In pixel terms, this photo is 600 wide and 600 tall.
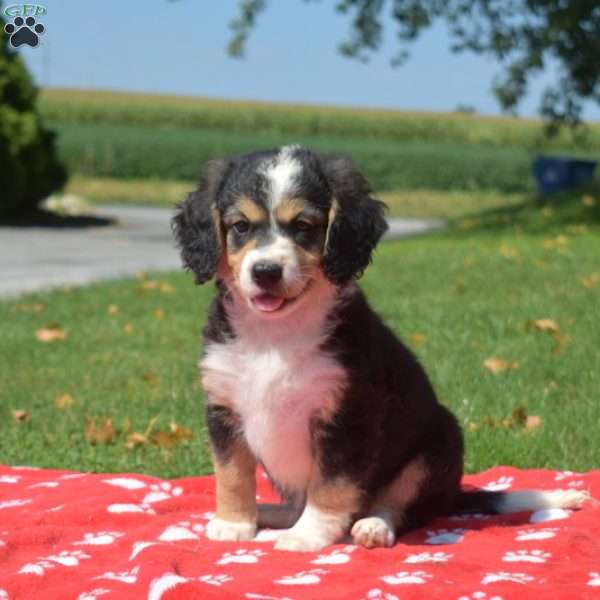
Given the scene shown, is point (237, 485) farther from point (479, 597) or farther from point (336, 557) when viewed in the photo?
point (479, 597)

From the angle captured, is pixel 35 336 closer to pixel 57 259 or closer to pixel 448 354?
pixel 448 354

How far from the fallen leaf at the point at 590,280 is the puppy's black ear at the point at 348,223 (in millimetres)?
8286

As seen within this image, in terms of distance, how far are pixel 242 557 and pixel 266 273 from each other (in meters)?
1.10

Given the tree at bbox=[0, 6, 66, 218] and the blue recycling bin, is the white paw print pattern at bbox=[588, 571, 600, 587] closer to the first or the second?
the tree at bbox=[0, 6, 66, 218]

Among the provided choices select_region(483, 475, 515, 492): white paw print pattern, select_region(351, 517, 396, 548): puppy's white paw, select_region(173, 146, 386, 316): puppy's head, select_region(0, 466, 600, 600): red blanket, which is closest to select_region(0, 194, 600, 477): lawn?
select_region(483, 475, 515, 492): white paw print pattern

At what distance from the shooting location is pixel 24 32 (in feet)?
23.2

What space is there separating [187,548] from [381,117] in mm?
64728

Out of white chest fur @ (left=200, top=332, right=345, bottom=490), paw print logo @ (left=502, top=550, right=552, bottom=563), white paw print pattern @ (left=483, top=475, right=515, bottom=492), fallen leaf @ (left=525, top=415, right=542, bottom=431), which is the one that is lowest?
white paw print pattern @ (left=483, top=475, right=515, bottom=492)

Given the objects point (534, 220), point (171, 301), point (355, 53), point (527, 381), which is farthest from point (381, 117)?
point (527, 381)

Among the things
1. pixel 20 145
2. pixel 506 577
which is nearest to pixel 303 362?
pixel 506 577

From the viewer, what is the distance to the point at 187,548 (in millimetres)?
4309

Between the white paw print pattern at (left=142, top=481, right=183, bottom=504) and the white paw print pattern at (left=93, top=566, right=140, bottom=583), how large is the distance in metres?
1.22

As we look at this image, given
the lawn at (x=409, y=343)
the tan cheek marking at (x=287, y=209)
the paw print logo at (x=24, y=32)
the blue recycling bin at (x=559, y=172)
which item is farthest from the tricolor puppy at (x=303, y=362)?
the blue recycling bin at (x=559, y=172)

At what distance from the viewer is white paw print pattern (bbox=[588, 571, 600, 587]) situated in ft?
12.5
